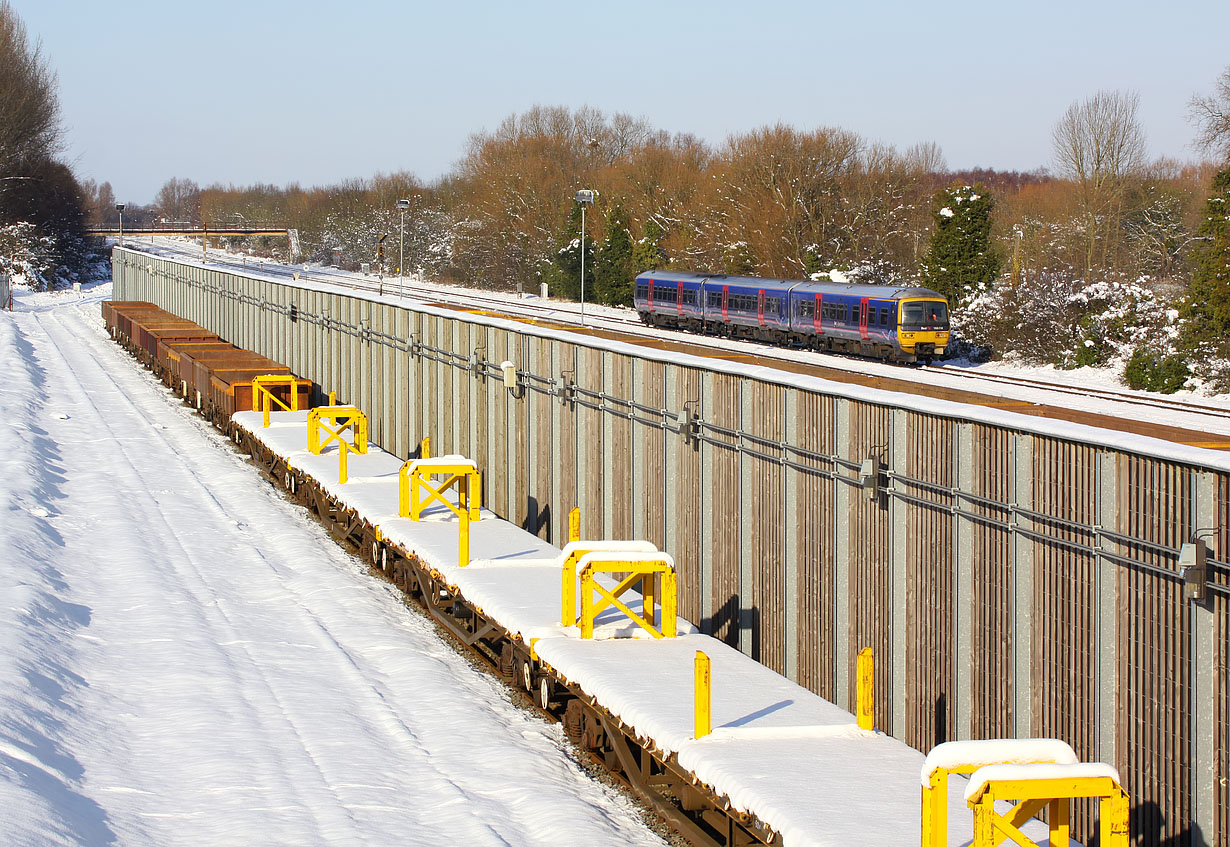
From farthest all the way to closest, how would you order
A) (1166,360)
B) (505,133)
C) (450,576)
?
(505,133) < (1166,360) < (450,576)

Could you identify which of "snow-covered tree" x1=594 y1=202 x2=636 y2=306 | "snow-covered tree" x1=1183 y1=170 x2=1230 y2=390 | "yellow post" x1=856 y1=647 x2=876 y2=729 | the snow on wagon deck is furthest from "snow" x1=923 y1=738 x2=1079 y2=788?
"snow-covered tree" x1=594 y1=202 x2=636 y2=306

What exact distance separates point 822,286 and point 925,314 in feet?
15.0

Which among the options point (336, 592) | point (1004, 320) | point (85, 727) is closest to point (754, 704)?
point (85, 727)

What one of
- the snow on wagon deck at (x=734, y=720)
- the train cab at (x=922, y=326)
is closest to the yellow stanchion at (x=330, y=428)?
the snow on wagon deck at (x=734, y=720)

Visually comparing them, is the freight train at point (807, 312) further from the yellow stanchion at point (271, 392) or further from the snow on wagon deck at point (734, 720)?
the snow on wagon deck at point (734, 720)

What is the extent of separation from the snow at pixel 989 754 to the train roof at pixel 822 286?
32191 millimetres

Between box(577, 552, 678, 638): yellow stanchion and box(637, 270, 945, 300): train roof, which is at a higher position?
box(637, 270, 945, 300): train roof

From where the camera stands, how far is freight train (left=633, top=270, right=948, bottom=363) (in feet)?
127

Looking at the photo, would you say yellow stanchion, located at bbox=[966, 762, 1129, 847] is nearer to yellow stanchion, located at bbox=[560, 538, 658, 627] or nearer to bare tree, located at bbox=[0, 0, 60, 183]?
yellow stanchion, located at bbox=[560, 538, 658, 627]

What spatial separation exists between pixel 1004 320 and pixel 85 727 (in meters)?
35.3

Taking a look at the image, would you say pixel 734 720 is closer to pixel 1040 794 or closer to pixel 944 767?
pixel 944 767

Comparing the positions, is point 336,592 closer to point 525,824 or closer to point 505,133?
point 525,824

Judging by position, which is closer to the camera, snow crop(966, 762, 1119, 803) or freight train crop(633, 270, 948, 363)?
snow crop(966, 762, 1119, 803)

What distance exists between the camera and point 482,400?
21.0 meters
